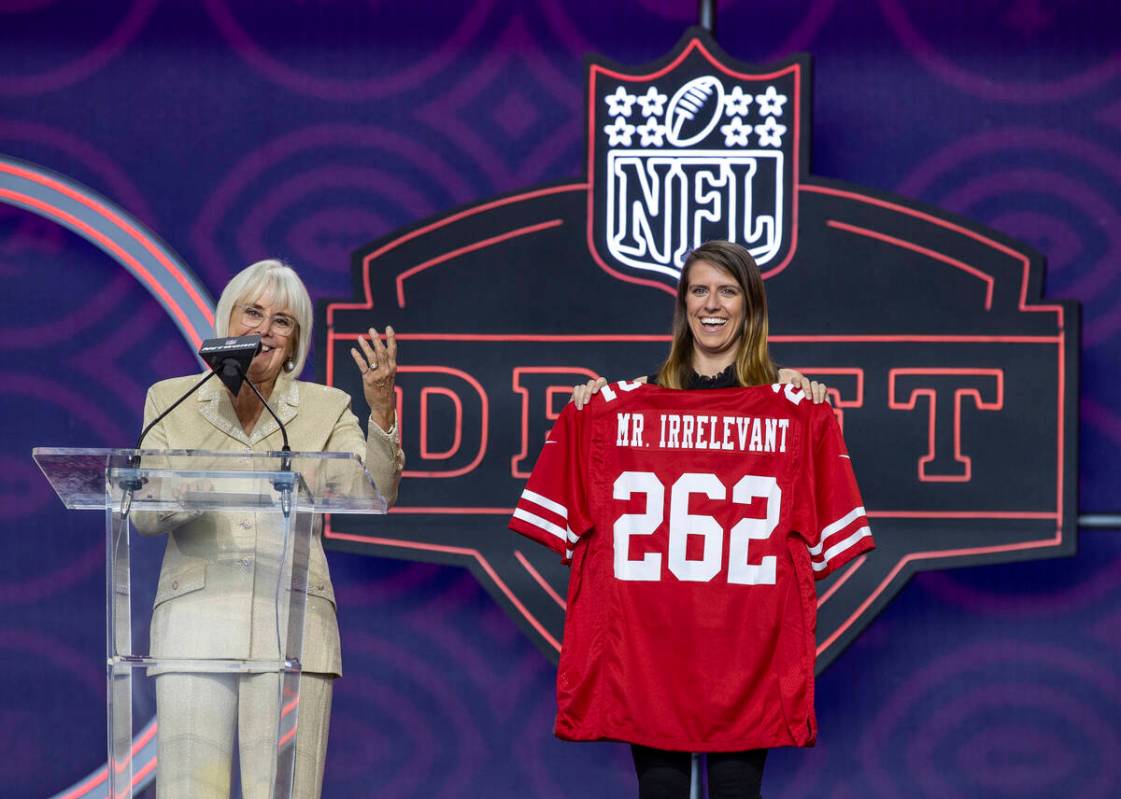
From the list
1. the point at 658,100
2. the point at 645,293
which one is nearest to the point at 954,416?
the point at 645,293

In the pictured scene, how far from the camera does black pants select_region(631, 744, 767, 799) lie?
273cm

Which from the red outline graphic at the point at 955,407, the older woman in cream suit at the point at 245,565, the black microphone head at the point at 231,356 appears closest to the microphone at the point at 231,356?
the black microphone head at the point at 231,356

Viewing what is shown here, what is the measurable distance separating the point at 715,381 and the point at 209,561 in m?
1.01

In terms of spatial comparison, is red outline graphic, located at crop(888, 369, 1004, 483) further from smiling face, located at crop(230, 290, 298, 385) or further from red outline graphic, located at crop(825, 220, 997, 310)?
smiling face, located at crop(230, 290, 298, 385)

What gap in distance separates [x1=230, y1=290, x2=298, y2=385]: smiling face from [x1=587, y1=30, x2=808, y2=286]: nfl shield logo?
4.51 ft

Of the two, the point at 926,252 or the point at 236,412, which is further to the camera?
the point at 926,252

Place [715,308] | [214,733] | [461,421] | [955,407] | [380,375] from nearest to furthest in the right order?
[214,733] < [380,375] < [715,308] < [955,407] < [461,421]

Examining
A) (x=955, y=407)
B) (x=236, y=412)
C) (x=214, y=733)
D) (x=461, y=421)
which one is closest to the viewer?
(x=214, y=733)

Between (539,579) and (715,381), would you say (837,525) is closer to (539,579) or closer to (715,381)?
(715,381)

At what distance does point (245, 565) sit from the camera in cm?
244

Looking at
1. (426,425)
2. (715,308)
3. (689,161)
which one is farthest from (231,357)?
(689,161)

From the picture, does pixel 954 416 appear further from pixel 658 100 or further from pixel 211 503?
pixel 211 503

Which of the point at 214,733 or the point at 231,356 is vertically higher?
the point at 231,356

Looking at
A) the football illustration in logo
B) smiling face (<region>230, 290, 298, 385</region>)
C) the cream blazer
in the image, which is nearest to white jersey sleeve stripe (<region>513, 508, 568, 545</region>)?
the cream blazer
